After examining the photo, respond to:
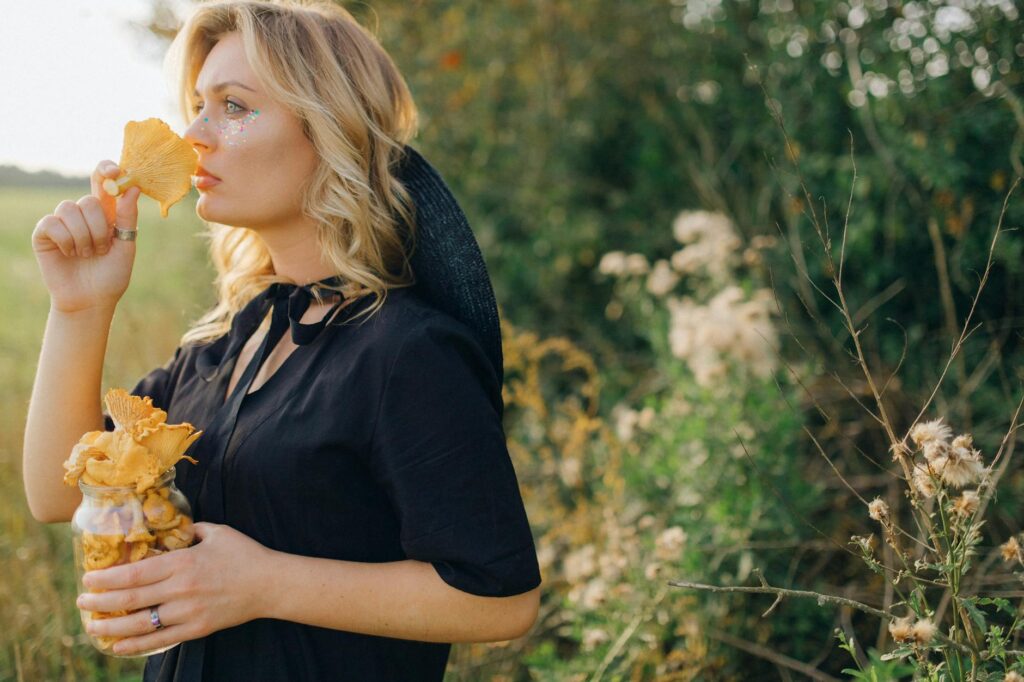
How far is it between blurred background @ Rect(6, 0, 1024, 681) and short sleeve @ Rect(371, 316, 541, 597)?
1.45 ft

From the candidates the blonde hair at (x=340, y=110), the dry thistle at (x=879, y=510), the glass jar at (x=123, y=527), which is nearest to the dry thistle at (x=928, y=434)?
the dry thistle at (x=879, y=510)

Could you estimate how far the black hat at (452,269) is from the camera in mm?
1681

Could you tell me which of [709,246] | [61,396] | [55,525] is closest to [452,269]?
[61,396]

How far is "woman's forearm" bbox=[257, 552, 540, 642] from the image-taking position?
1417 millimetres

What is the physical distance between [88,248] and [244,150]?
383 mm

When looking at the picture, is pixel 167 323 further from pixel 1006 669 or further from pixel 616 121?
pixel 1006 669

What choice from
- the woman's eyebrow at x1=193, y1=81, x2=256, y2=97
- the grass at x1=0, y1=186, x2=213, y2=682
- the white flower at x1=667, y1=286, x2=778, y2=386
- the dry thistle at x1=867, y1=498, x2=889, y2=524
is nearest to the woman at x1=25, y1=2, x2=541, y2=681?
the woman's eyebrow at x1=193, y1=81, x2=256, y2=97

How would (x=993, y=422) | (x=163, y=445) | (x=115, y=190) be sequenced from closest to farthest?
(x=163, y=445)
(x=115, y=190)
(x=993, y=422)

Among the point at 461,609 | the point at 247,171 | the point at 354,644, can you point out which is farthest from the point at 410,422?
the point at 247,171

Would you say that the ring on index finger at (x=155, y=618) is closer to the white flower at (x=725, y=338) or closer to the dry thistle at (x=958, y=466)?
the dry thistle at (x=958, y=466)

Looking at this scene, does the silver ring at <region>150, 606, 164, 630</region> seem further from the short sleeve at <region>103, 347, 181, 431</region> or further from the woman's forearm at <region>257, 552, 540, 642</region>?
the short sleeve at <region>103, 347, 181, 431</region>

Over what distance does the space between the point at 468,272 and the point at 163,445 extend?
0.65 metres

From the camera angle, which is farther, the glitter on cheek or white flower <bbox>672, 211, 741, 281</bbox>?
white flower <bbox>672, 211, 741, 281</bbox>

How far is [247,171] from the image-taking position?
1688mm
